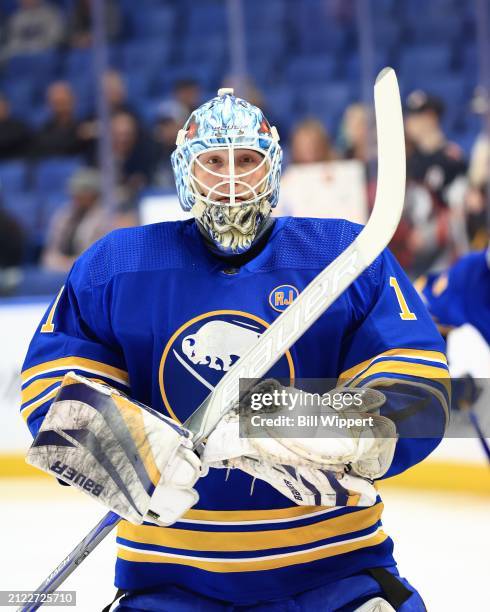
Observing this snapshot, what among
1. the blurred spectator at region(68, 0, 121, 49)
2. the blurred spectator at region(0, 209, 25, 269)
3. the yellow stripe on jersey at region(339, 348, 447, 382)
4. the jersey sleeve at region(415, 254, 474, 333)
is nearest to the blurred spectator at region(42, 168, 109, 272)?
the blurred spectator at region(0, 209, 25, 269)

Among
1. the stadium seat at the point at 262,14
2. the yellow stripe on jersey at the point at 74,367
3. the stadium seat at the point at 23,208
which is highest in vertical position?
the stadium seat at the point at 262,14

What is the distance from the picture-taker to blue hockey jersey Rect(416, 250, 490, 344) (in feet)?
11.6

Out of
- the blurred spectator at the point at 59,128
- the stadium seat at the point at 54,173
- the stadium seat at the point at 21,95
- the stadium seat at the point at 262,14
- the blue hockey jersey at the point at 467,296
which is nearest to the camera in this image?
the blue hockey jersey at the point at 467,296

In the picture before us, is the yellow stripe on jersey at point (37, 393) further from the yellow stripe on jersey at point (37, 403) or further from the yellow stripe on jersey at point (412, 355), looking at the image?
the yellow stripe on jersey at point (412, 355)

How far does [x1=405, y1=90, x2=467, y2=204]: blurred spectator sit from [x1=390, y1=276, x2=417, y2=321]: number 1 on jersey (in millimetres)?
3102

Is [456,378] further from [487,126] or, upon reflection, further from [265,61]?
[265,61]

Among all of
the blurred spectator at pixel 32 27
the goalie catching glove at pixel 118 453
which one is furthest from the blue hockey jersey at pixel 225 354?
the blurred spectator at pixel 32 27

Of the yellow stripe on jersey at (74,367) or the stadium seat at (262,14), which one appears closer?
the yellow stripe on jersey at (74,367)

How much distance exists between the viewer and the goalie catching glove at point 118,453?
1.50 meters

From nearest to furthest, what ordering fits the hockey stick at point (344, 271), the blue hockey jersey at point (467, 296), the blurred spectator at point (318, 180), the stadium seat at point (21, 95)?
the hockey stick at point (344, 271)
the blue hockey jersey at point (467, 296)
the blurred spectator at point (318, 180)
the stadium seat at point (21, 95)

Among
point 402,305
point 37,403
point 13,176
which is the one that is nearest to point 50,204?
point 13,176

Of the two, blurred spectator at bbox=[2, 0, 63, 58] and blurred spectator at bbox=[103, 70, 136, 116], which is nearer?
blurred spectator at bbox=[103, 70, 136, 116]

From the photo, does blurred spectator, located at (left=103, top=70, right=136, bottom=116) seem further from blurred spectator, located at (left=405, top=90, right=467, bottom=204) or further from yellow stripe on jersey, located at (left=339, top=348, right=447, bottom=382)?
yellow stripe on jersey, located at (left=339, top=348, right=447, bottom=382)

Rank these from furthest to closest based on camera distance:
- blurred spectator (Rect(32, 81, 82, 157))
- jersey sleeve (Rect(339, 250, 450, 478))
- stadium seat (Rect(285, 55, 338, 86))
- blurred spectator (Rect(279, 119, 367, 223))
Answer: blurred spectator (Rect(32, 81, 82, 157))
stadium seat (Rect(285, 55, 338, 86))
blurred spectator (Rect(279, 119, 367, 223))
jersey sleeve (Rect(339, 250, 450, 478))
